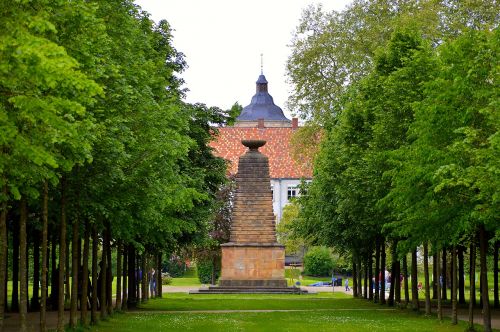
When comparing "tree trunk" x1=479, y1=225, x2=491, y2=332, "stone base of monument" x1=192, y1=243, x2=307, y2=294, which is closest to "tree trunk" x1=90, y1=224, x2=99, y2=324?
"tree trunk" x1=479, y1=225, x2=491, y2=332

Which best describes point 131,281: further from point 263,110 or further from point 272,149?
point 263,110

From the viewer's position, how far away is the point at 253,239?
201 feet

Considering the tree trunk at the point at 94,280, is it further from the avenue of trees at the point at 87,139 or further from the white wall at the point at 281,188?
the white wall at the point at 281,188

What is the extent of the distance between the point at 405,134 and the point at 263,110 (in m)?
149

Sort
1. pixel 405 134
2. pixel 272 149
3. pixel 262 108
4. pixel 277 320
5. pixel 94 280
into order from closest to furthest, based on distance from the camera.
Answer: pixel 277 320, pixel 94 280, pixel 405 134, pixel 272 149, pixel 262 108

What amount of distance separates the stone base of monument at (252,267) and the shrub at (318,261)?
36052 millimetres

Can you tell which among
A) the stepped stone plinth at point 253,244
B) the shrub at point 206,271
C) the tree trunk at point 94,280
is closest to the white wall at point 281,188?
the shrub at point 206,271

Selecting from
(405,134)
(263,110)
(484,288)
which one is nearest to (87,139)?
(484,288)

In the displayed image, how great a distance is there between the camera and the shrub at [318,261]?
97000mm

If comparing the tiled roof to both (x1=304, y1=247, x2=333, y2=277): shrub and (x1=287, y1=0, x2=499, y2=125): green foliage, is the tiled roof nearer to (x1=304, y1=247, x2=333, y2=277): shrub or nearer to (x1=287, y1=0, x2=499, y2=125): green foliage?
(x1=304, y1=247, x2=333, y2=277): shrub

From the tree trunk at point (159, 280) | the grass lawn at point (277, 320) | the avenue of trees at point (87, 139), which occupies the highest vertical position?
the avenue of trees at point (87, 139)

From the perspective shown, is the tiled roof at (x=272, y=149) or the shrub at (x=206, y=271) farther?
the tiled roof at (x=272, y=149)

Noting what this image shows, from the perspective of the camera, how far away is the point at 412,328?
2972 centimetres

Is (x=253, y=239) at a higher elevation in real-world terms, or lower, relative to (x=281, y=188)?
lower
